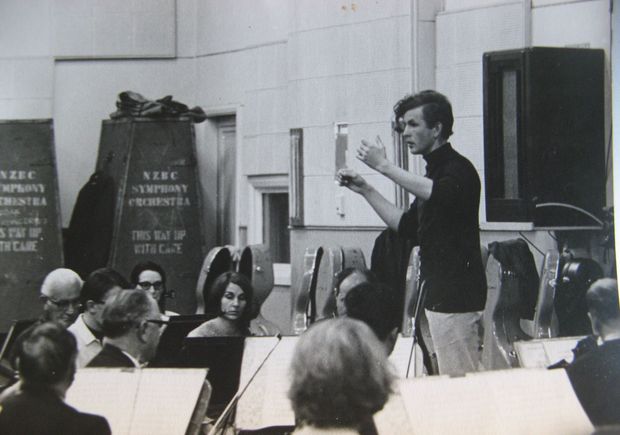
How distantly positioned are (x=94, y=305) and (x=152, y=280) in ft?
0.96

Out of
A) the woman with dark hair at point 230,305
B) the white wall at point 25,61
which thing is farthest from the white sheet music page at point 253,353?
the white wall at point 25,61

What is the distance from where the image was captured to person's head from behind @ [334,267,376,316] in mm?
2619

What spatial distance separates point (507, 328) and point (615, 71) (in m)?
0.72

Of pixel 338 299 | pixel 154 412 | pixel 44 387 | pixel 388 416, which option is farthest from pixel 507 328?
pixel 44 387

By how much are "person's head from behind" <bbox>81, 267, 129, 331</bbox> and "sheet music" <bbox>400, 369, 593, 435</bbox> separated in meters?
0.87

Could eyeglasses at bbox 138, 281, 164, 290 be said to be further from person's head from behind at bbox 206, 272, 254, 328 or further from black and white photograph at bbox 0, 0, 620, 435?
person's head from behind at bbox 206, 272, 254, 328

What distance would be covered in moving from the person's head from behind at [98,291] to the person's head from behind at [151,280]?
137 mm

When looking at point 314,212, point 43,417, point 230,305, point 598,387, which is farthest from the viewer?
point 230,305

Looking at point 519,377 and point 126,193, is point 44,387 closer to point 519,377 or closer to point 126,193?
point 519,377

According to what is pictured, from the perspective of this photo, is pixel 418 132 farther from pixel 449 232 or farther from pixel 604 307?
pixel 604 307

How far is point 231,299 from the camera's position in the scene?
9.95 feet

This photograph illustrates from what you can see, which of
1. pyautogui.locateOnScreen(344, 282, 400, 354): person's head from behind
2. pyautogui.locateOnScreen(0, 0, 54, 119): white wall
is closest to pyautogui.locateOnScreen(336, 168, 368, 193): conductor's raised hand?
pyautogui.locateOnScreen(344, 282, 400, 354): person's head from behind

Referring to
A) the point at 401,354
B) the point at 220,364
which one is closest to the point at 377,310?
the point at 401,354

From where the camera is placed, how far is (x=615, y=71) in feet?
7.80
